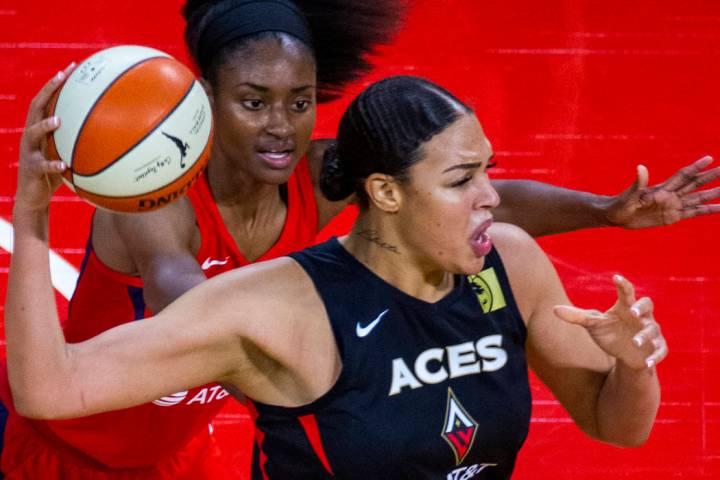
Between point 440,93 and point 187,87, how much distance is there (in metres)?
0.48

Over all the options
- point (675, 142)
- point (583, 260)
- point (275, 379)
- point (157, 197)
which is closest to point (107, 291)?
point (157, 197)

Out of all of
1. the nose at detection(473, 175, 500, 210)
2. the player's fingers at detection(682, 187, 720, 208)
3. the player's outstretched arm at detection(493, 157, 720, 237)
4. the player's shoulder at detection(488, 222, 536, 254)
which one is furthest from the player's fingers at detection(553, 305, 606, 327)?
the player's fingers at detection(682, 187, 720, 208)

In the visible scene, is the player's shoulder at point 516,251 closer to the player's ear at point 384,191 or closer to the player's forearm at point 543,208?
the player's ear at point 384,191

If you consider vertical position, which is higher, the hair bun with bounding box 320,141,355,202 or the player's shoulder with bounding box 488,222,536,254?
the hair bun with bounding box 320,141,355,202

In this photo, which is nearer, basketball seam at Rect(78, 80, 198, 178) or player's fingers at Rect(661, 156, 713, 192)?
basketball seam at Rect(78, 80, 198, 178)

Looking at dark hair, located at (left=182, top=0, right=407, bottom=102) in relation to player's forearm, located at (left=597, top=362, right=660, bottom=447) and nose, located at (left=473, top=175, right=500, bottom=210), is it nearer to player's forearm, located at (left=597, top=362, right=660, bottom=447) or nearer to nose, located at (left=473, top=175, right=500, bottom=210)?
nose, located at (left=473, top=175, right=500, bottom=210)

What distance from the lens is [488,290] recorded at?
2.35m

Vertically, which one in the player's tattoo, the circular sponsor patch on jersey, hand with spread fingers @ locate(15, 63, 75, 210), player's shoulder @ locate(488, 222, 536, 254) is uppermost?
hand with spread fingers @ locate(15, 63, 75, 210)

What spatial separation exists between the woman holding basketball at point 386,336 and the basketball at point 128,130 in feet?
0.58

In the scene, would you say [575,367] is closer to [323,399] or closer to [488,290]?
[488,290]

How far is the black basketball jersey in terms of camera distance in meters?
2.19

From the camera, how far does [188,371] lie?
83.7 inches

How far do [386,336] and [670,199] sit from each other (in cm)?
87

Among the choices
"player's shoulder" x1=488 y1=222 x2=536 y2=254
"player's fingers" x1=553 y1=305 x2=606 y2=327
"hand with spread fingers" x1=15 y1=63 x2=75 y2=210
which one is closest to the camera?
"hand with spread fingers" x1=15 y1=63 x2=75 y2=210
